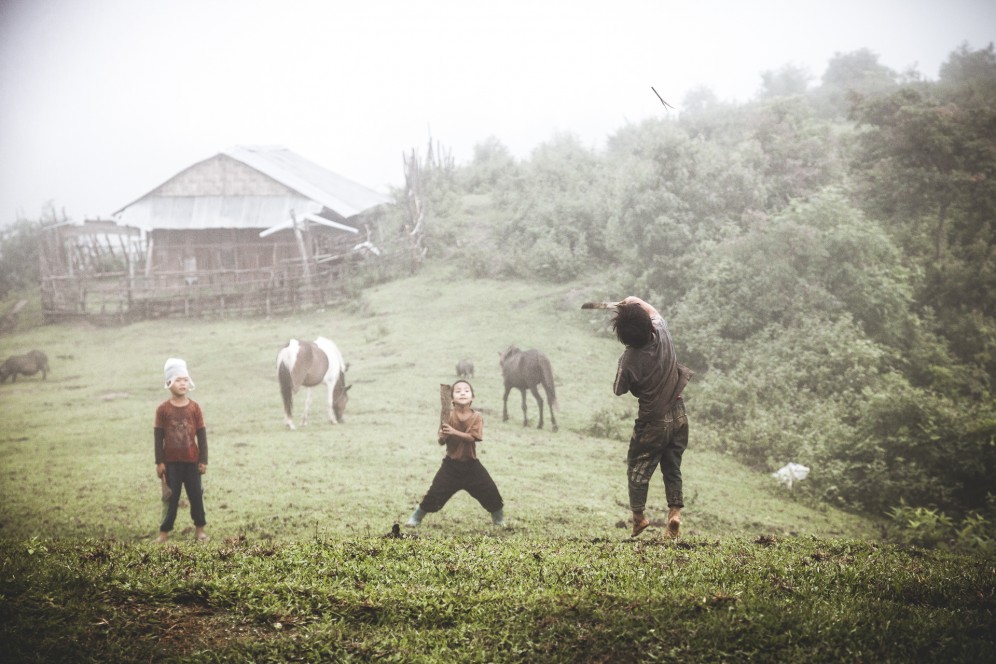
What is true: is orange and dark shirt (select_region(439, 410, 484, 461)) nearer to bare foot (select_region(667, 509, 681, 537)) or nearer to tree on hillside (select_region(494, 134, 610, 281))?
bare foot (select_region(667, 509, 681, 537))

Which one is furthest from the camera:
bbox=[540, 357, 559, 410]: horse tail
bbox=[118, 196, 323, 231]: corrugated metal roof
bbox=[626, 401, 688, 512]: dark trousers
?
bbox=[118, 196, 323, 231]: corrugated metal roof

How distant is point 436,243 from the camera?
17.3 m

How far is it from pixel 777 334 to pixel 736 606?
9.81 m

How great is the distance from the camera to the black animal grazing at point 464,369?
11.7m

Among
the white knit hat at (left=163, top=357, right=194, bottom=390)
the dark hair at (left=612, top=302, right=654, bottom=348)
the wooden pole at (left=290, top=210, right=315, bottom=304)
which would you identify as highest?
the wooden pole at (left=290, top=210, right=315, bottom=304)

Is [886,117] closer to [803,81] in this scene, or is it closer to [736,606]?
[803,81]

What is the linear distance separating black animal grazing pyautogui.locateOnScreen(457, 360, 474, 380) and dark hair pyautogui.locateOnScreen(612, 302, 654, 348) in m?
6.85

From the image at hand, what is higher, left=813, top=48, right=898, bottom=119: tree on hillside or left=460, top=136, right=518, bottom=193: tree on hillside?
left=813, top=48, right=898, bottom=119: tree on hillside

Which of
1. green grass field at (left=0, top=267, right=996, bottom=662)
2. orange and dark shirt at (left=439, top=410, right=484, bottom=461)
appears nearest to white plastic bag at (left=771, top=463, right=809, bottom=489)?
green grass field at (left=0, top=267, right=996, bottom=662)

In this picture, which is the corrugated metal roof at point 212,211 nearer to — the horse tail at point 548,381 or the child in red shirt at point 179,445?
the horse tail at point 548,381

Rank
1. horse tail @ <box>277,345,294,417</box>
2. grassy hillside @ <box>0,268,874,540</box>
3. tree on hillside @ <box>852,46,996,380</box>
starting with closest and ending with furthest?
1. grassy hillside @ <box>0,268,874,540</box>
2. horse tail @ <box>277,345,294,417</box>
3. tree on hillside @ <box>852,46,996,380</box>

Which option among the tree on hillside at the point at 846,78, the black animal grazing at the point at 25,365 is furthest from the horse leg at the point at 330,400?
the tree on hillside at the point at 846,78

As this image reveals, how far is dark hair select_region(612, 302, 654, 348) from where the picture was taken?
16.5 ft

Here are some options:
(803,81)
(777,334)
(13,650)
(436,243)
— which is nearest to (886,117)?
(777,334)
